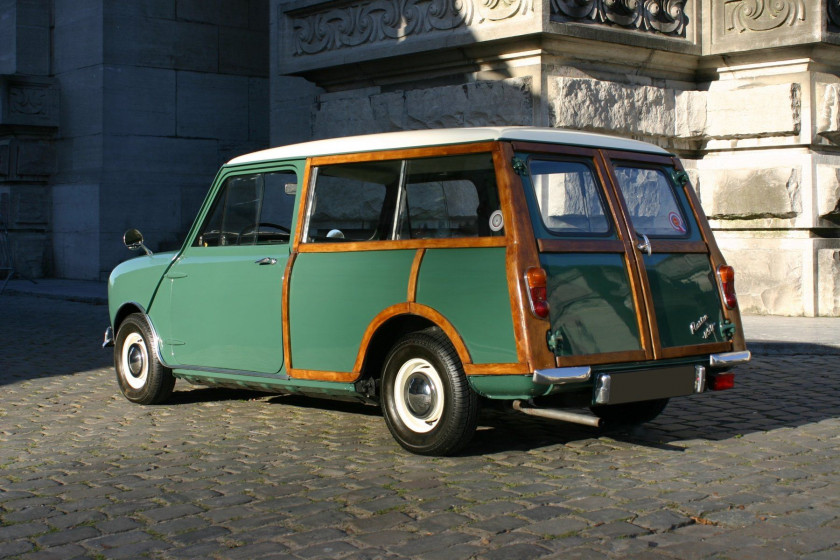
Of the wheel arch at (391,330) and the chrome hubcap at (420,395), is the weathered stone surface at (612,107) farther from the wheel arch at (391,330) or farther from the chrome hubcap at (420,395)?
the chrome hubcap at (420,395)

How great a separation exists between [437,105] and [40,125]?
8.89 metres

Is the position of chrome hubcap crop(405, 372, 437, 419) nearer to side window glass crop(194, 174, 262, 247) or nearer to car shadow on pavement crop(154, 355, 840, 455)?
car shadow on pavement crop(154, 355, 840, 455)

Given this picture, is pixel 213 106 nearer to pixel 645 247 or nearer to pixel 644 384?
pixel 645 247

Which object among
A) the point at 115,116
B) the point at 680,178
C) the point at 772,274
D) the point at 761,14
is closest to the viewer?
the point at 680,178

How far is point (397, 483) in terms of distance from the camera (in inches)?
211

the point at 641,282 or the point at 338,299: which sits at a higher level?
the point at 641,282

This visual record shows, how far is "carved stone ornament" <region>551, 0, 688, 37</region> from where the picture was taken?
12257mm

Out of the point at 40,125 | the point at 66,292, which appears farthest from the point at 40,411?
the point at 40,125

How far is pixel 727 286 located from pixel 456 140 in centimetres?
174

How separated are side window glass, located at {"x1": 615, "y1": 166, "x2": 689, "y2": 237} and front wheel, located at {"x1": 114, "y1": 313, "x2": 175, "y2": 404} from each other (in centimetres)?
330

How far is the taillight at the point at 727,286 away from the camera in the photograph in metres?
6.42

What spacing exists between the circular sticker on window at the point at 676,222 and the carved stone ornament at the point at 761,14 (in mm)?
6956

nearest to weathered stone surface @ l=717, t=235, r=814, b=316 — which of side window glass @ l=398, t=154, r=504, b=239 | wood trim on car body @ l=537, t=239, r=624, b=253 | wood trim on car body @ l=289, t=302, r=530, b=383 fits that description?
wood trim on car body @ l=537, t=239, r=624, b=253

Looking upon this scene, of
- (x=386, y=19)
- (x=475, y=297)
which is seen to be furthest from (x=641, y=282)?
(x=386, y=19)
